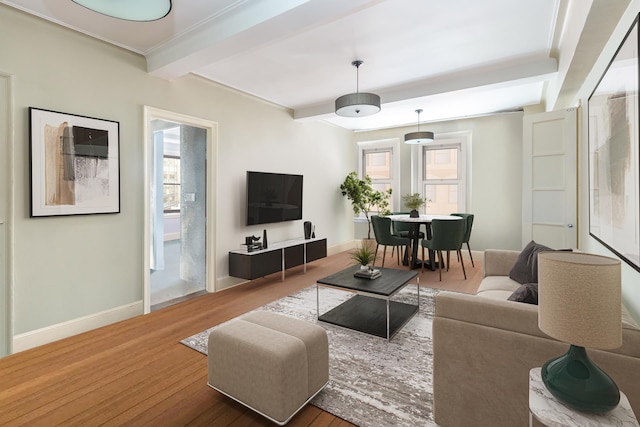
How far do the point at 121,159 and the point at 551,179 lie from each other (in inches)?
189

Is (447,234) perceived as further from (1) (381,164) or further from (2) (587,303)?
(2) (587,303)

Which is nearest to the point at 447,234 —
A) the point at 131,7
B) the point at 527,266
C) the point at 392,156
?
the point at 527,266

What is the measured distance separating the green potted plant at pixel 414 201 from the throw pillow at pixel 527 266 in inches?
105

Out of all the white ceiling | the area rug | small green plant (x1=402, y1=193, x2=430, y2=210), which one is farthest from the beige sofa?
small green plant (x1=402, y1=193, x2=430, y2=210)

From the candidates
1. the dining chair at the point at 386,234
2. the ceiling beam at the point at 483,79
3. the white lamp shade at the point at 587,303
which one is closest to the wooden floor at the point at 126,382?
the white lamp shade at the point at 587,303

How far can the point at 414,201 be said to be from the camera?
6.28m

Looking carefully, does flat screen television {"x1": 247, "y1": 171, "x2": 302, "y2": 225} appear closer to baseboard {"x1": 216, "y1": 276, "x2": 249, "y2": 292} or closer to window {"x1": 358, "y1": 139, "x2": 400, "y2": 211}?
baseboard {"x1": 216, "y1": 276, "x2": 249, "y2": 292}

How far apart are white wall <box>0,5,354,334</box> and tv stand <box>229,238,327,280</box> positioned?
227mm

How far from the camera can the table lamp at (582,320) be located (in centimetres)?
103

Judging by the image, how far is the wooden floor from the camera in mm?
1893

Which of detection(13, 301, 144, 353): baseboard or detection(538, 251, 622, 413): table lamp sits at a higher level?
detection(538, 251, 622, 413): table lamp

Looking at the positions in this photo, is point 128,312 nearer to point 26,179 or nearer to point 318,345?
point 26,179

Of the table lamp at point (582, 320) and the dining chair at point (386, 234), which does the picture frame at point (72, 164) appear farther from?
the dining chair at point (386, 234)

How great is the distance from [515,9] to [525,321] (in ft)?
8.67
